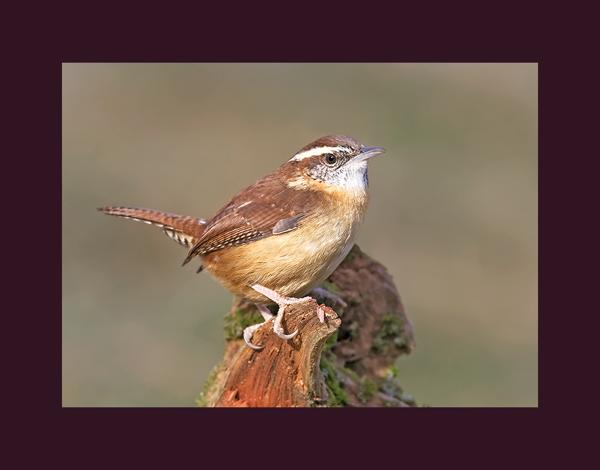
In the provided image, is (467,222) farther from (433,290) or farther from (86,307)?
(86,307)

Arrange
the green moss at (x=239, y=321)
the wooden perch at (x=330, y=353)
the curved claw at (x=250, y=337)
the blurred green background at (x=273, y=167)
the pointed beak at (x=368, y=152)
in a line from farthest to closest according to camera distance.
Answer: the blurred green background at (x=273, y=167), the green moss at (x=239, y=321), the pointed beak at (x=368, y=152), the curved claw at (x=250, y=337), the wooden perch at (x=330, y=353)

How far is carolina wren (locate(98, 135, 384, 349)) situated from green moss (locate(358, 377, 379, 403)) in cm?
114

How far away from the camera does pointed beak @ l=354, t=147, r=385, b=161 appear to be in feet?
19.2

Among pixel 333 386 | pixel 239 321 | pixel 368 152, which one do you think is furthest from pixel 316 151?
pixel 333 386

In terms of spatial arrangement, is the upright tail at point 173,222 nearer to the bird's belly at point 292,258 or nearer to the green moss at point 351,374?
the bird's belly at point 292,258

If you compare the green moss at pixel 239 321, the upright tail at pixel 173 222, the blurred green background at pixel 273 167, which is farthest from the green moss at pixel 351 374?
the blurred green background at pixel 273 167

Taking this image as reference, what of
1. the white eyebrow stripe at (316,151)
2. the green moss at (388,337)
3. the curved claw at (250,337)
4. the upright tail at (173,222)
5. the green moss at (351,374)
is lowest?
the green moss at (351,374)

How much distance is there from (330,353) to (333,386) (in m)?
0.68

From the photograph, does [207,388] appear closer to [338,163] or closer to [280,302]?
[280,302]

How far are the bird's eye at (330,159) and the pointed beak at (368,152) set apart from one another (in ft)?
0.57

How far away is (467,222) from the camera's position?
1310 cm

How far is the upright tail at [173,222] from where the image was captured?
6.55m

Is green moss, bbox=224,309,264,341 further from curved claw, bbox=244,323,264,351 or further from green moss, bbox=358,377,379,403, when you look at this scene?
green moss, bbox=358,377,379,403

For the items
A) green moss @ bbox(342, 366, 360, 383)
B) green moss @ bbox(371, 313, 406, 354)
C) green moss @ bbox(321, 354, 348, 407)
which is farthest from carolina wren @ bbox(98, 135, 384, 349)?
green moss @ bbox(371, 313, 406, 354)
